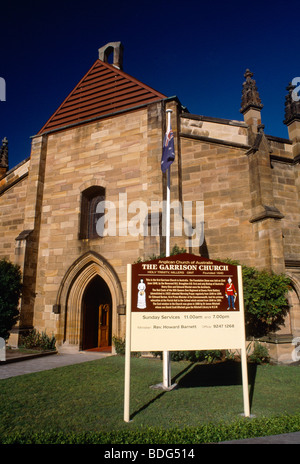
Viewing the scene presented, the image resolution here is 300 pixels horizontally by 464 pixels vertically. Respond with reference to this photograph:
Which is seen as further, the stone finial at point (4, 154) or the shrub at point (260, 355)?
the stone finial at point (4, 154)

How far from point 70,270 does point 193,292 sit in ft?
26.6

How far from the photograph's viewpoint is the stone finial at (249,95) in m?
11.4

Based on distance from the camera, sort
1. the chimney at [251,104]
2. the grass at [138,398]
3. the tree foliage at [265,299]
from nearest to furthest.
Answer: the grass at [138,398] < the tree foliage at [265,299] < the chimney at [251,104]

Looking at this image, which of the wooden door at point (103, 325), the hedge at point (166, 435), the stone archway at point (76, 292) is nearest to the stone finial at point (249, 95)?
the stone archway at point (76, 292)

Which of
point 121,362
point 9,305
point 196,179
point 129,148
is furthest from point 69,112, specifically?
point 121,362

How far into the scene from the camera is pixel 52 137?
1454 centimetres

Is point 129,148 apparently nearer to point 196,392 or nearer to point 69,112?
point 69,112

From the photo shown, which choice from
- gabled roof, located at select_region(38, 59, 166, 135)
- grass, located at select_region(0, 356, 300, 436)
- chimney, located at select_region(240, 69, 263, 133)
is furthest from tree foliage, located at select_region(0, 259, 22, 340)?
chimney, located at select_region(240, 69, 263, 133)

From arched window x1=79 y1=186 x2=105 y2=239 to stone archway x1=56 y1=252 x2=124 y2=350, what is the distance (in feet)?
3.89

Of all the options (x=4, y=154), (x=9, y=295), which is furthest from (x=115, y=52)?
(x=9, y=295)

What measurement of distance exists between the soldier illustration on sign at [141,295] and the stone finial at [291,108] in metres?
10.3

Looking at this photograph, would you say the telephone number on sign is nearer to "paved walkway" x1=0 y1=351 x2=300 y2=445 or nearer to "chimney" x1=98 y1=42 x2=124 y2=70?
"paved walkway" x1=0 y1=351 x2=300 y2=445

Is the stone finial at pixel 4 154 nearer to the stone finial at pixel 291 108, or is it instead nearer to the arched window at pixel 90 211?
the arched window at pixel 90 211

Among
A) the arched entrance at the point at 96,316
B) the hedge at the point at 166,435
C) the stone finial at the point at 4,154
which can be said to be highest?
the stone finial at the point at 4,154
